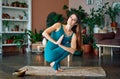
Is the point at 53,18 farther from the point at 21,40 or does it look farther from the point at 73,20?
the point at 73,20

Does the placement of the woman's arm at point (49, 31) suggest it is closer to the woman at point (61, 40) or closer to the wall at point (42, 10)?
the woman at point (61, 40)

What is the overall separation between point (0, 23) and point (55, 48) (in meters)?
3.59

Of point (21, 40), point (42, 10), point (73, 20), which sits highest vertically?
point (42, 10)

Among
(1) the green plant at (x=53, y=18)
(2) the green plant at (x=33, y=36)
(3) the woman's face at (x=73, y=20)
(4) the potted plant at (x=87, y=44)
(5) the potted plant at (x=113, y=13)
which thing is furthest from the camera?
(1) the green plant at (x=53, y=18)

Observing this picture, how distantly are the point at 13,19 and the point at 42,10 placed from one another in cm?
113

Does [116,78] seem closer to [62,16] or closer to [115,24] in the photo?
[115,24]

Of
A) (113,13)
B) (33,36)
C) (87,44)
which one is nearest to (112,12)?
(113,13)

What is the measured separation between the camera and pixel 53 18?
779 centimetres

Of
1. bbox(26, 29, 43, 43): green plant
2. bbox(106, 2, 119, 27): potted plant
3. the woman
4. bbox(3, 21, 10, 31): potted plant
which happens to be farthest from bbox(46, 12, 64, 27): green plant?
the woman

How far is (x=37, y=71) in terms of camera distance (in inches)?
157

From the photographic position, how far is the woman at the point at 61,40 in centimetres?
387

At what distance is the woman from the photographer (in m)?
3.87

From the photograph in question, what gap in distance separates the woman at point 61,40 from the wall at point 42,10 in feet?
13.3

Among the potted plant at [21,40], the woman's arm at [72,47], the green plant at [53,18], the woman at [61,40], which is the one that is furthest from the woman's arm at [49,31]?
the green plant at [53,18]
